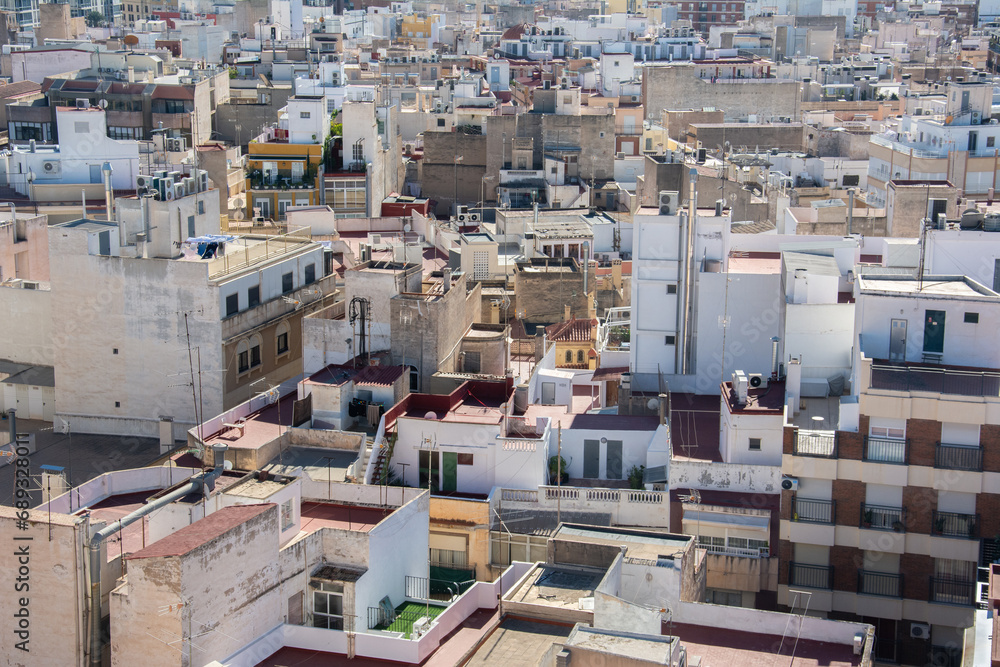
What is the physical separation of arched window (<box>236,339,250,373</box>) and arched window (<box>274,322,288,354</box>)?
1635 mm

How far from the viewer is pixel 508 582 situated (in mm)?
30812

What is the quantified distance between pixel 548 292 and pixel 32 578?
27.7m

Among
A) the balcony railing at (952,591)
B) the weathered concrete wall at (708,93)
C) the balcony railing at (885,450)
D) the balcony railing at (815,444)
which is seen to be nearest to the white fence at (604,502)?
the balcony railing at (815,444)

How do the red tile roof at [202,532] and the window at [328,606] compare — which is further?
the window at [328,606]

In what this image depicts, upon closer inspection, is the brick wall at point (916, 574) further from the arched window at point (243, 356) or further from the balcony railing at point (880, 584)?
the arched window at point (243, 356)

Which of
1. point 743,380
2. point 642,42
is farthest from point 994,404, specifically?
point 642,42

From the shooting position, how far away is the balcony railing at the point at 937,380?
30.6 meters

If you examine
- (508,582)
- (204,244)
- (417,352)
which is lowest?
(508,582)

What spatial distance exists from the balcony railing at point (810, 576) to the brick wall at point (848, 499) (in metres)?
1.16

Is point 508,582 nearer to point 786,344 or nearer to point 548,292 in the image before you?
point 786,344

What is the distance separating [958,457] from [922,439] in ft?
2.79

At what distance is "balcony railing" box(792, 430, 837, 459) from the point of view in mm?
31625

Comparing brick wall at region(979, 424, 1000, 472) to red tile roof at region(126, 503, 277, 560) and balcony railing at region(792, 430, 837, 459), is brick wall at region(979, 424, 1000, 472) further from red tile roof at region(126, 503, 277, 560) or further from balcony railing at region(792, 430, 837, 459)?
red tile roof at region(126, 503, 277, 560)
